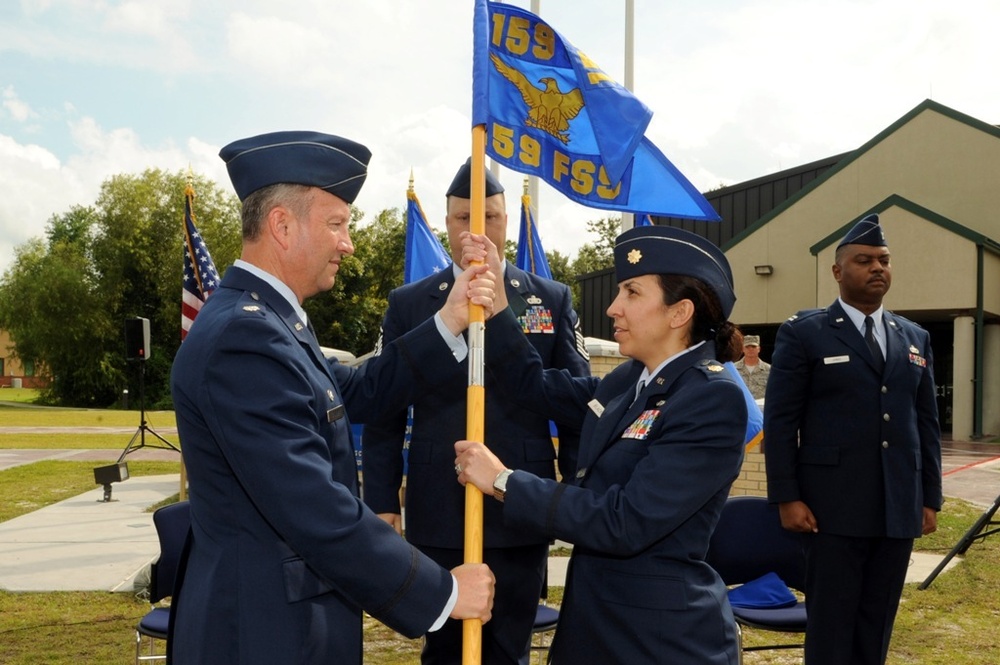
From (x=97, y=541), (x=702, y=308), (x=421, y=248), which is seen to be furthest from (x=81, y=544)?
(x=702, y=308)

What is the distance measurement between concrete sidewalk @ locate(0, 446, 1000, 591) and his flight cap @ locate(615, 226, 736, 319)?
468 centimetres

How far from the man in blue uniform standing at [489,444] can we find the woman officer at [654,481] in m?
0.76

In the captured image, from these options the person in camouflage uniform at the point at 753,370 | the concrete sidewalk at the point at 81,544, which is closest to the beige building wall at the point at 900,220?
the person in camouflage uniform at the point at 753,370

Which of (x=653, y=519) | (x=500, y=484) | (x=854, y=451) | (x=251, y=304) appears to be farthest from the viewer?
(x=854, y=451)

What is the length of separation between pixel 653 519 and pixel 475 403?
614 millimetres

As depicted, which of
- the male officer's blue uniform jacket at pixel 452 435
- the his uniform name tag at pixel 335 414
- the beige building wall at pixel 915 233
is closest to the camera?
the his uniform name tag at pixel 335 414

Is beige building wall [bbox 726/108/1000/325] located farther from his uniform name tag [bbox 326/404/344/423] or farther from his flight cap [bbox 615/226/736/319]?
his uniform name tag [bbox 326/404/344/423]

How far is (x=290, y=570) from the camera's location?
2.02m

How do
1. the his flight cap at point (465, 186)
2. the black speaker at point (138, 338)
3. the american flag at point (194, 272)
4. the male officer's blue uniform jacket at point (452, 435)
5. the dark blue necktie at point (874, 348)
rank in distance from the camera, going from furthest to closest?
the black speaker at point (138, 338) → the american flag at point (194, 272) → the dark blue necktie at point (874, 348) → the his flight cap at point (465, 186) → the male officer's blue uniform jacket at point (452, 435)

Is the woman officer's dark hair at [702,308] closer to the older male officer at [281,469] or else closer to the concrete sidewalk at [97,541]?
the older male officer at [281,469]

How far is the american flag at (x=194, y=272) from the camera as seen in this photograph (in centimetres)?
927

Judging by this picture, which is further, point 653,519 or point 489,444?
point 489,444

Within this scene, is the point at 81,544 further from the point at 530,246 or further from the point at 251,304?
the point at 251,304

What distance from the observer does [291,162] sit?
7.13 ft
